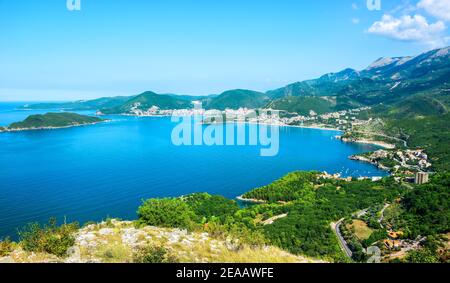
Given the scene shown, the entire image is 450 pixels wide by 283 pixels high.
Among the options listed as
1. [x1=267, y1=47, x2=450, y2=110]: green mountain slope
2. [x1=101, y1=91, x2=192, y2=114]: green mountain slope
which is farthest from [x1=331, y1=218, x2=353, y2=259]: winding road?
[x1=101, y1=91, x2=192, y2=114]: green mountain slope

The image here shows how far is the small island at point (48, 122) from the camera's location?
221 feet

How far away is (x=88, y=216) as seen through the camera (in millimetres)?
20859

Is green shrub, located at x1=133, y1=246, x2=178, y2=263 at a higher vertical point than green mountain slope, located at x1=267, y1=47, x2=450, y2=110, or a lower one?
lower

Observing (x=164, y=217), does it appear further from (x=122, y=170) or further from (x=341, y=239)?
(x=122, y=170)

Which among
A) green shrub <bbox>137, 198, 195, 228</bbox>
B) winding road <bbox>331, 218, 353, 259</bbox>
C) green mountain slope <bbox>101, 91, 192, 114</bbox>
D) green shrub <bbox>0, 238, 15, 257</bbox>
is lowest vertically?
winding road <bbox>331, 218, 353, 259</bbox>

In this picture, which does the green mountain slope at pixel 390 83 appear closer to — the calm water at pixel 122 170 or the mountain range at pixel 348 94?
the mountain range at pixel 348 94

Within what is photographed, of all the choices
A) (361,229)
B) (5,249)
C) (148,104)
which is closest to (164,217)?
(5,249)

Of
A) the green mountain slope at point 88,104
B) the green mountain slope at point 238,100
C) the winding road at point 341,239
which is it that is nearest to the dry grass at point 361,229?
the winding road at point 341,239

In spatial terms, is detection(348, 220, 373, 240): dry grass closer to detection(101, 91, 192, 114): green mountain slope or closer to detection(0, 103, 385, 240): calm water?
detection(0, 103, 385, 240): calm water

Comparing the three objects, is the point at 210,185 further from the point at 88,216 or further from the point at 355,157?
the point at 355,157

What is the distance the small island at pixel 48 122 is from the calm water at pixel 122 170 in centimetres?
1003

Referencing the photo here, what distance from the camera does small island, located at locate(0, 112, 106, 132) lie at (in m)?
67.2

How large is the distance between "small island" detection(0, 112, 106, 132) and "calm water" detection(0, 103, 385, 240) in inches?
395

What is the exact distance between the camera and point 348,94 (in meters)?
110
